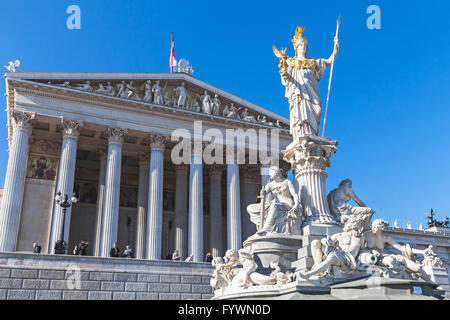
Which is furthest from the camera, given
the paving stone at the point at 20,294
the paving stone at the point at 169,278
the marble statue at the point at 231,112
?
the marble statue at the point at 231,112

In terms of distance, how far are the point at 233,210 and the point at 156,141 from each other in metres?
7.90

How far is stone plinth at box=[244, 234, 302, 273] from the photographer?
10.3 m

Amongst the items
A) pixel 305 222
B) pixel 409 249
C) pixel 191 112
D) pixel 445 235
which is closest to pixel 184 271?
pixel 305 222

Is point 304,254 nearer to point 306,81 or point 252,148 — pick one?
point 306,81

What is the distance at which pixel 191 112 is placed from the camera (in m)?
34.7

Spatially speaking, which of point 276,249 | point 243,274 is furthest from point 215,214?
point 243,274

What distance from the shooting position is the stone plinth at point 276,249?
1030 cm

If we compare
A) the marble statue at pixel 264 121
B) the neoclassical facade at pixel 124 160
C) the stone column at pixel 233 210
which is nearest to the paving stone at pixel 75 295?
the neoclassical facade at pixel 124 160

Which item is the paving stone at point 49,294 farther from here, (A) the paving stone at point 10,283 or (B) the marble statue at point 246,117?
(B) the marble statue at point 246,117

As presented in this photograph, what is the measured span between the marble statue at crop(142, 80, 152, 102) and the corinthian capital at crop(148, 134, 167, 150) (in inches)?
117

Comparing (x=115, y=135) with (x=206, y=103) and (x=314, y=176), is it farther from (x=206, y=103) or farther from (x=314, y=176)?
(x=314, y=176)

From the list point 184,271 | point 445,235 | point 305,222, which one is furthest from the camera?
point 445,235

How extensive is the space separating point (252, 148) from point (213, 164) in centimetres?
365

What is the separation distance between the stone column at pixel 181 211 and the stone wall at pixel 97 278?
14.4 metres
